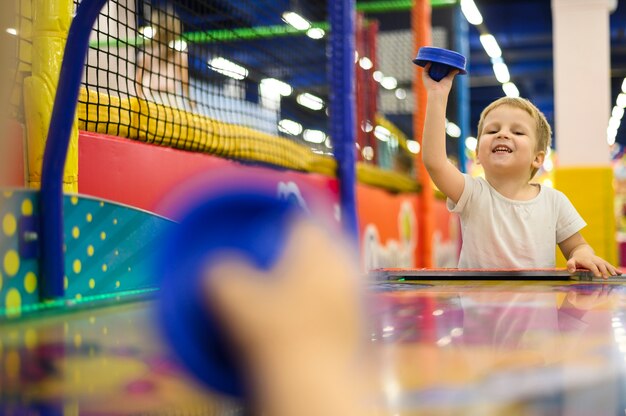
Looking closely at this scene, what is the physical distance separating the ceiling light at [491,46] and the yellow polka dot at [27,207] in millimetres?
9028

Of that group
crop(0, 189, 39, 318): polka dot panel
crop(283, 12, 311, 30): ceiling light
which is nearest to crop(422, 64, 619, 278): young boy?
crop(0, 189, 39, 318): polka dot panel

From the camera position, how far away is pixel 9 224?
0.85 metres

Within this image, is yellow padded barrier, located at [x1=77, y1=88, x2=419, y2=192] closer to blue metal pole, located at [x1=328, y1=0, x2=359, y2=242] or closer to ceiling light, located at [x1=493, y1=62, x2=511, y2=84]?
blue metal pole, located at [x1=328, y1=0, x2=359, y2=242]

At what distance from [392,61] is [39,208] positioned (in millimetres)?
4329

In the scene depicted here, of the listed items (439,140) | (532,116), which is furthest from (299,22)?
(439,140)

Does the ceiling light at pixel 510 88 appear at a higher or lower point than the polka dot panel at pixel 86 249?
higher

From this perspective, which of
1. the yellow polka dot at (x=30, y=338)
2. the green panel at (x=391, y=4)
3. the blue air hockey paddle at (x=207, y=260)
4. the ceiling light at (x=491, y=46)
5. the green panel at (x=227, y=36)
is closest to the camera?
A: the blue air hockey paddle at (x=207, y=260)

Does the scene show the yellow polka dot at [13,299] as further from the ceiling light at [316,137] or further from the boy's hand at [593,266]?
the ceiling light at [316,137]

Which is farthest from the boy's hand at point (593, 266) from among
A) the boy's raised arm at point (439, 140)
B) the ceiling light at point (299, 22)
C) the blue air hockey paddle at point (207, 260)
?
the ceiling light at point (299, 22)

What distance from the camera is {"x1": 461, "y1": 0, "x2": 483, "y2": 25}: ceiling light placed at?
7625 millimetres

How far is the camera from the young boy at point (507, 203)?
1.54 m

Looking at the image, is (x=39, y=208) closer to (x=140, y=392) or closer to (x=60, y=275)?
(x=60, y=275)

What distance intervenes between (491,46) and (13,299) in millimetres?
9702

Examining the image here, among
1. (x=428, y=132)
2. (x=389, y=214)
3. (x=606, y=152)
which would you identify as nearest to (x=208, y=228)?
(x=428, y=132)
